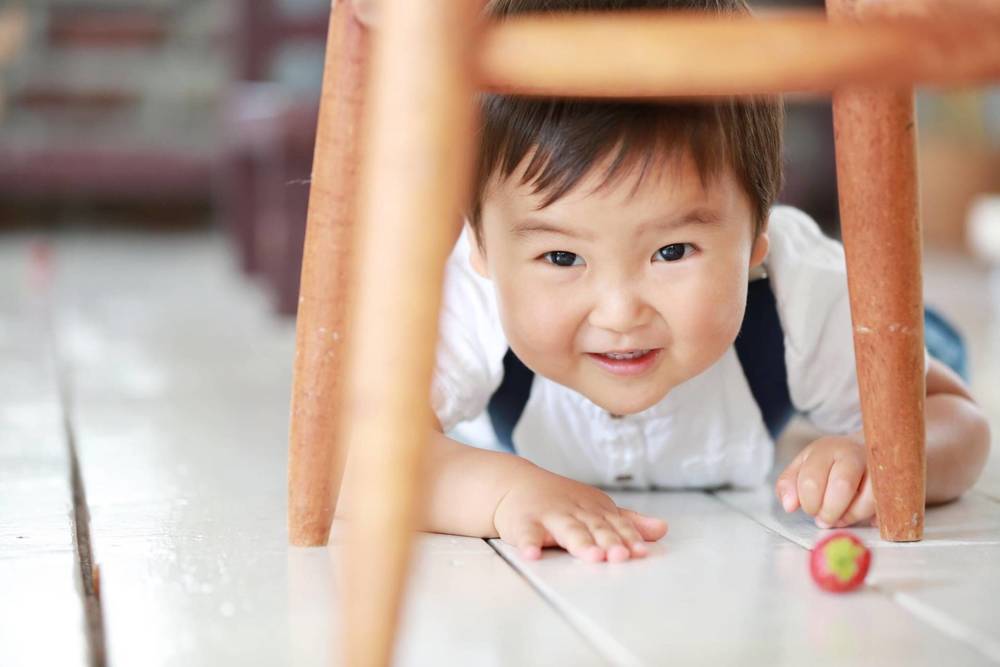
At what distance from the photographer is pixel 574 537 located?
2.32ft

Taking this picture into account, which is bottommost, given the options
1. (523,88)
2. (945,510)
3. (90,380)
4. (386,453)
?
(90,380)

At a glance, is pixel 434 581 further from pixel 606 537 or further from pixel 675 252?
pixel 675 252

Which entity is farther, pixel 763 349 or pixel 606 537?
pixel 763 349

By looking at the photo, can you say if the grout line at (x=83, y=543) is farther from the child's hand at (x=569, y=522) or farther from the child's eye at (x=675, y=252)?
the child's eye at (x=675, y=252)

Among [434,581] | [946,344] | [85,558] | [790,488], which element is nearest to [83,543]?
[85,558]

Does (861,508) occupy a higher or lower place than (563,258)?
lower

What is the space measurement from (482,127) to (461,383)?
0.19m

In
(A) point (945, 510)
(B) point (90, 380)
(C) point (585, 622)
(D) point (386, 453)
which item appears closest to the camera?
(D) point (386, 453)

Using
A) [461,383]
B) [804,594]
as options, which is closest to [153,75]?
[461,383]

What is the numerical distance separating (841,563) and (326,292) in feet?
0.96

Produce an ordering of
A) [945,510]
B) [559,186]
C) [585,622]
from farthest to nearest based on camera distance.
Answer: [945,510]
[559,186]
[585,622]

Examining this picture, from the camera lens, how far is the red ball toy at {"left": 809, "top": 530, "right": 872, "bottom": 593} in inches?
24.7

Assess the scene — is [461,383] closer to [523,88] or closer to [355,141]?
[355,141]

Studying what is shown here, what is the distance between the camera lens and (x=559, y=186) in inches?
28.2
